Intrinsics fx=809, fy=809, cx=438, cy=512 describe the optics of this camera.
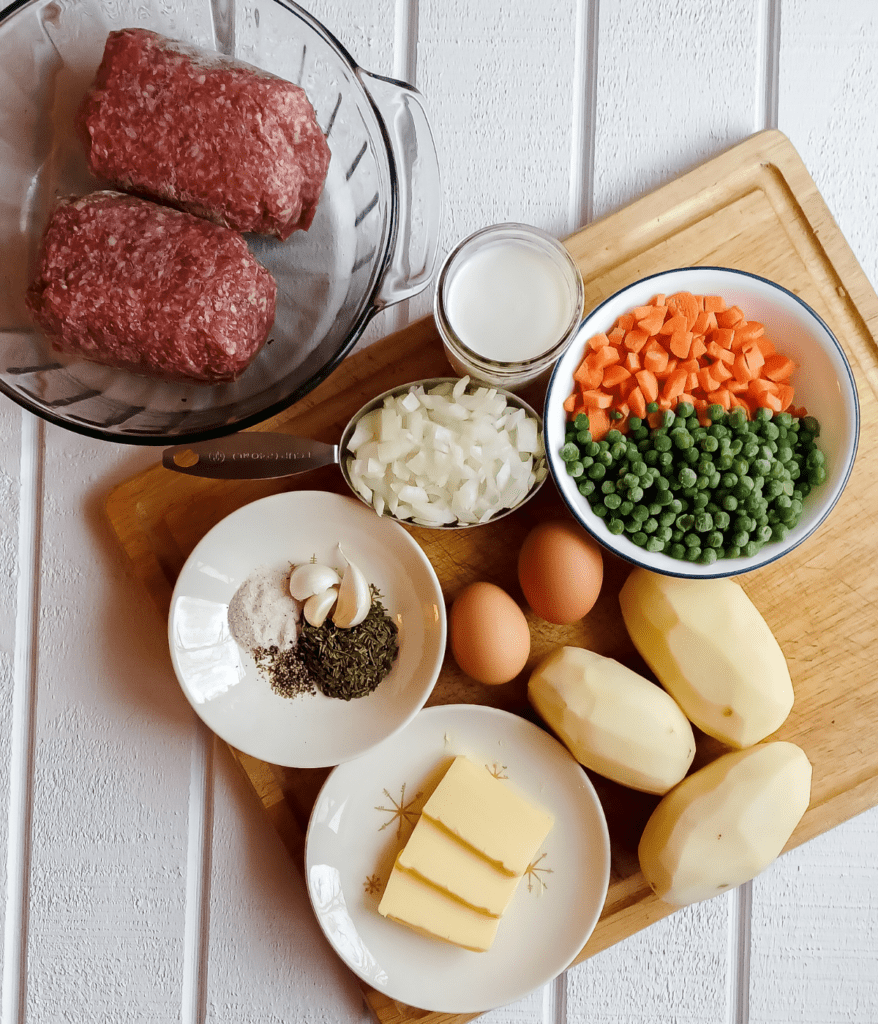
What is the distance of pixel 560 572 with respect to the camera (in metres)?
1.29

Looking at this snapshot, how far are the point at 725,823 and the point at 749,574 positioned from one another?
42 cm

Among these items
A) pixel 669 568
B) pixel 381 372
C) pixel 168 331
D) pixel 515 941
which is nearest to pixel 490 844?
pixel 515 941

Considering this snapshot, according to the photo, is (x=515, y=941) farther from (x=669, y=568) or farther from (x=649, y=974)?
(x=669, y=568)

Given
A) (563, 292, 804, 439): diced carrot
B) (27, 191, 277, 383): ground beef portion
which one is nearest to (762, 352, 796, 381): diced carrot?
(563, 292, 804, 439): diced carrot

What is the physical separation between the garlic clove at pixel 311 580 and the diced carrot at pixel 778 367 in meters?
0.79

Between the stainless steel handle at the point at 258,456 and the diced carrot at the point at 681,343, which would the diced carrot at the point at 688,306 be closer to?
the diced carrot at the point at 681,343

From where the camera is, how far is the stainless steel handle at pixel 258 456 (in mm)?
1306

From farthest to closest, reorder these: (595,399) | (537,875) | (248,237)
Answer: (537,875) < (595,399) < (248,237)

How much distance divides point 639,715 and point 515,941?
0.46 m

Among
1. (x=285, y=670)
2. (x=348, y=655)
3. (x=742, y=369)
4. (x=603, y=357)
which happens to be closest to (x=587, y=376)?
(x=603, y=357)

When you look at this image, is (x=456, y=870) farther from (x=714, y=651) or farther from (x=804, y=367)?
(x=804, y=367)

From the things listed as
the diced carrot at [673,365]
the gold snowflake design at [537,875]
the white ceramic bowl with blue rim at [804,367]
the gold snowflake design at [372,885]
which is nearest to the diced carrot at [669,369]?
the diced carrot at [673,365]

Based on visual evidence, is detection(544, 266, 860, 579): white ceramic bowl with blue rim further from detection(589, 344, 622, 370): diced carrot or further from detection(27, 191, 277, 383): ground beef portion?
detection(27, 191, 277, 383): ground beef portion

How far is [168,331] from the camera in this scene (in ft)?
3.62
